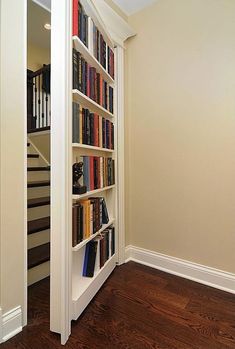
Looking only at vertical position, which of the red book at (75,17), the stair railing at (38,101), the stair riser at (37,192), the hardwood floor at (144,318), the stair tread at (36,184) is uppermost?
the stair railing at (38,101)

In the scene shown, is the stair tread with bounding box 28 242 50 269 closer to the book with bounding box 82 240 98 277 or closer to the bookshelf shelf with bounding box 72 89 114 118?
the book with bounding box 82 240 98 277

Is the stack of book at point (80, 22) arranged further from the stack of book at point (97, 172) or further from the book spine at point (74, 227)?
the book spine at point (74, 227)

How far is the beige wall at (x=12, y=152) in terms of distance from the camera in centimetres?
123

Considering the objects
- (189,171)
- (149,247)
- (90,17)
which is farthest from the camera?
(149,247)

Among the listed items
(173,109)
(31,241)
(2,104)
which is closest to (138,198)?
(173,109)

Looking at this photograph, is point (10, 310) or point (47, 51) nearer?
point (10, 310)

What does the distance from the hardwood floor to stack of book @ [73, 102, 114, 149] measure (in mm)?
1215

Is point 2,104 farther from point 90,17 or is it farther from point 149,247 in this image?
point 149,247

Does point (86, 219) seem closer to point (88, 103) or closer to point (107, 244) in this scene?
point (107, 244)

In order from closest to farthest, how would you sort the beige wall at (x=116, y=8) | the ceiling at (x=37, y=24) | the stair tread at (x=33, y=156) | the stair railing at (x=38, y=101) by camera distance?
the beige wall at (x=116, y=8), the ceiling at (x=37, y=24), the stair tread at (x=33, y=156), the stair railing at (x=38, y=101)

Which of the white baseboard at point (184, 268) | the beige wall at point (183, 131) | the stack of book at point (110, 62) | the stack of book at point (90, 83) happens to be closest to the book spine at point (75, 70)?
the stack of book at point (90, 83)

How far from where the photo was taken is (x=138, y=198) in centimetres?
231

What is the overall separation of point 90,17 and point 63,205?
1.46 meters

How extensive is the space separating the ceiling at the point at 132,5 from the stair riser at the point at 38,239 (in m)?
2.43
